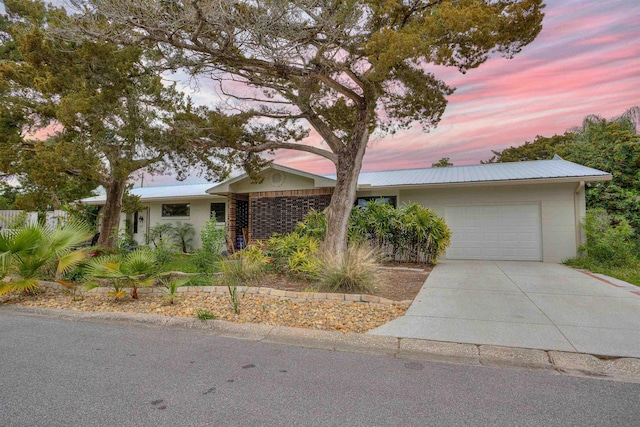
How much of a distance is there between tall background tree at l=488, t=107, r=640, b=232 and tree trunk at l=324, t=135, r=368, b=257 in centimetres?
1084

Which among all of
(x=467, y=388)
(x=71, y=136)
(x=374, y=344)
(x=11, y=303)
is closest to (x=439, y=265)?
(x=374, y=344)

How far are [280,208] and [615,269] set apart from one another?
11033 millimetres

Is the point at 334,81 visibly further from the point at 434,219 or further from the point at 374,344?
the point at 374,344

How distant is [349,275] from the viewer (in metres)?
6.59

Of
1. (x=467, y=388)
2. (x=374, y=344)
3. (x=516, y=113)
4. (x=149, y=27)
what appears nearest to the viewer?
(x=467, y=388)

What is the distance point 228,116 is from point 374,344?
754 centimetres


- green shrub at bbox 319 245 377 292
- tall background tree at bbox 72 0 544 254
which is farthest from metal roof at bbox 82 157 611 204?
green shrub at bbox 319 245 377 292

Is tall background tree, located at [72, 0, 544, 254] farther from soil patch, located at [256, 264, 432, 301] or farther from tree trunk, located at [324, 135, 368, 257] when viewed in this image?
soil patch, located at [256, 264, 432, 301]

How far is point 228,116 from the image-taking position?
9.61 metres

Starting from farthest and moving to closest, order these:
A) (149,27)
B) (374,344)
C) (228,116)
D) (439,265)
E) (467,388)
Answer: (439,265) < (228,116) < (149,27) < (374,344) < (467,388)

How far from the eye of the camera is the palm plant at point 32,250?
6254 millimetres

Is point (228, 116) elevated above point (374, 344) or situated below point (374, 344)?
above

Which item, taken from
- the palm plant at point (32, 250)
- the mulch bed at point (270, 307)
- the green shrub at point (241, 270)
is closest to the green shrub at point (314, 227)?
the green shrub at point (241, 270)

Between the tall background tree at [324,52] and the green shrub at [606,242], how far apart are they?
588cm
